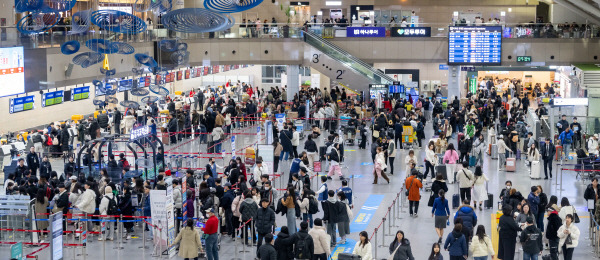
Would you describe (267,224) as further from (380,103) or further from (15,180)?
(380,103)

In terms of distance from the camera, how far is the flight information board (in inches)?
1563

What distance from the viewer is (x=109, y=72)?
3078 cm

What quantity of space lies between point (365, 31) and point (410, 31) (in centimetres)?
222

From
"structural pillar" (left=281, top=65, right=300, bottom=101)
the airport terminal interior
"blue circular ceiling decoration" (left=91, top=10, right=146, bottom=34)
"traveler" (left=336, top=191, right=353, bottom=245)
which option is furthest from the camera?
"structural pillar" (left=281, top=65, right=300, bottom=101)

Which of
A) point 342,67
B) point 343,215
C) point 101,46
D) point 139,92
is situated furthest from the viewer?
point 342,67

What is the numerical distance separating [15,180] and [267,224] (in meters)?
8.60

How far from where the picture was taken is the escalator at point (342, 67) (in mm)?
40719

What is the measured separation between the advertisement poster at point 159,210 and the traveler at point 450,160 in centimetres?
914

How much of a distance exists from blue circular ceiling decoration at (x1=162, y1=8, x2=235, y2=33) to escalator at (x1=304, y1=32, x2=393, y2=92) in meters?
14.7

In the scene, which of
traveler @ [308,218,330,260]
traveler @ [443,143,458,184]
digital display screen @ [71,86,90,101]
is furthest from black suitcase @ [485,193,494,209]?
digital display screen @ [71,86,90,101]

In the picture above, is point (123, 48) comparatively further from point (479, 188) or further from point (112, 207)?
point (479, 188)

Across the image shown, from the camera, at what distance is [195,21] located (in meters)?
A: 27.0

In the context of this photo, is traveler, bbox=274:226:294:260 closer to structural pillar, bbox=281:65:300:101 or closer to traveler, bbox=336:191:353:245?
traveler, bbox=336:191:353:245

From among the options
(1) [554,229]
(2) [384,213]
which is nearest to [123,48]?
(2) [384,213]
